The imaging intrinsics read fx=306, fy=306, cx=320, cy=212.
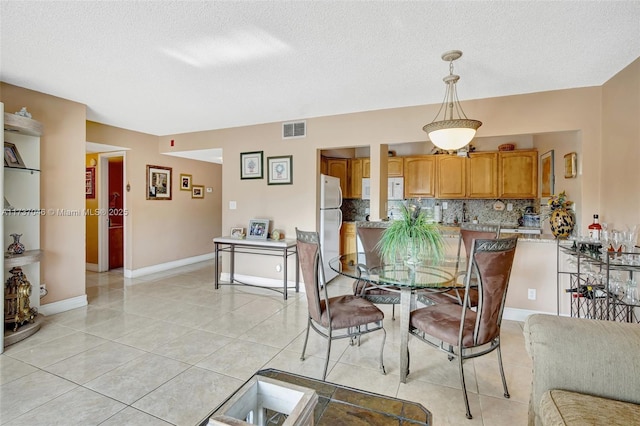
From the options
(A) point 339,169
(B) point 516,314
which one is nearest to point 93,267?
(A) point 339,169

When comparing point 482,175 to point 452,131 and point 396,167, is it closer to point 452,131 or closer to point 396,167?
point 396,167

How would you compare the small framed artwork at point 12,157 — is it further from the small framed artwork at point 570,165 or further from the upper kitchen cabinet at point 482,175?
the upper kitchen cabinet at point 482,175

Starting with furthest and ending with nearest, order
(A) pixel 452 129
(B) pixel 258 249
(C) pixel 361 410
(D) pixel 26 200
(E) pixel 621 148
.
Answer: (B) pixel 258 249
(D) pixel 26 200
(E) pixel 621 148
(A) pixel 452 129
(C) pixel 361 410

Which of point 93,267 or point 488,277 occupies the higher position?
point 488,277

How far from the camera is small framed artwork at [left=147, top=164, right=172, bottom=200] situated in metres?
5.34

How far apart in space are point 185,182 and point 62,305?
3.01 m

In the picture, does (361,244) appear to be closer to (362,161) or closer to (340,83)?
(340,83)

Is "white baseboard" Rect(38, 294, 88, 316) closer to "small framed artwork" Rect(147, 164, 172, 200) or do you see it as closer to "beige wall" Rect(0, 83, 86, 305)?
"beige wall" Rect(0, 83, 86, 305)

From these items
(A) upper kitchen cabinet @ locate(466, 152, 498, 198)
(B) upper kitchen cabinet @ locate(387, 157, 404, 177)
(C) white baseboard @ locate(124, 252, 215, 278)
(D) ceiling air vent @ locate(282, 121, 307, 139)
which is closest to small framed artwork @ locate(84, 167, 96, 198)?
(C) white baseboard @ locate(124, 252, 215, 278)

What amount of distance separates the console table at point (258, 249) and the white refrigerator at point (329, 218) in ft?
1.51

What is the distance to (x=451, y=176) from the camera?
5.59 m

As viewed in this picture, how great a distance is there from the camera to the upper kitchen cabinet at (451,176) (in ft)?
18.1

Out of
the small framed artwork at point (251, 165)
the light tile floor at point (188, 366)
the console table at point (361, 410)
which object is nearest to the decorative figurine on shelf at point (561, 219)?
the light tile floor at point (188, 366)

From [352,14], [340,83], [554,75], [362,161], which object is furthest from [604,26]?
[362,161]
